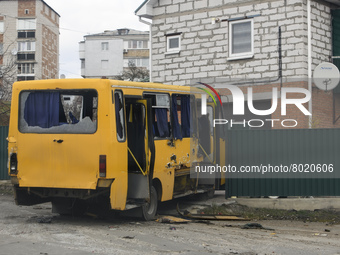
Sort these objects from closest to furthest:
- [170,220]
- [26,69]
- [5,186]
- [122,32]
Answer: [170,220] < [5,186] < [26,69] < [122,32]

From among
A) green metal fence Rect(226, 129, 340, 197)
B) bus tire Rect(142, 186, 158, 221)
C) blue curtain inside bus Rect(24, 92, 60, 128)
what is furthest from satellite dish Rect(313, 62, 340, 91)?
blue curtain inside bus Rect(24, 92, 60, 128)

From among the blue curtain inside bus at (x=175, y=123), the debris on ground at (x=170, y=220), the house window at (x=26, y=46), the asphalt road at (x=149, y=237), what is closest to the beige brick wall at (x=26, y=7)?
the house window at (x=26, y=46)

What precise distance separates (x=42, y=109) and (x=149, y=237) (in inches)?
144

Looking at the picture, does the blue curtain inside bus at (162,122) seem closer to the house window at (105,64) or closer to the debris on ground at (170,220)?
the debris on ground at (170,220)

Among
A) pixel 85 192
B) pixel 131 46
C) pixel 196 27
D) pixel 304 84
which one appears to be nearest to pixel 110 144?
pixel 85 192

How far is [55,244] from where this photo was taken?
9.95 meters

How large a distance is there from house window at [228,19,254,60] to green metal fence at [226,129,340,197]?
617 centimetres

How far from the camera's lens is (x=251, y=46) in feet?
69.4

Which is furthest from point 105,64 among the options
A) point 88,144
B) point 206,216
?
point 88,144

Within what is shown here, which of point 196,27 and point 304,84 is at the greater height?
point 196,27

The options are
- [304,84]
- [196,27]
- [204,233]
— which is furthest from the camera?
[196,27]

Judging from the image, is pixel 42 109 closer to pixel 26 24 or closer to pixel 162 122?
pixel 162 122

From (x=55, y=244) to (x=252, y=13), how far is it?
13.4 meters

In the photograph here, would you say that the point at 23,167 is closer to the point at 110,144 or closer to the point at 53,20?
the point at 110,144
